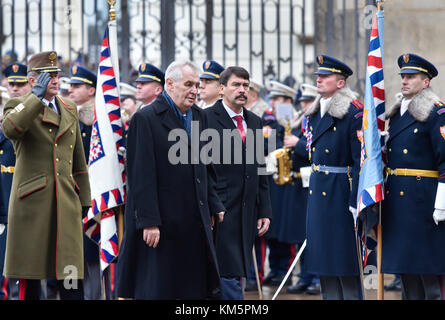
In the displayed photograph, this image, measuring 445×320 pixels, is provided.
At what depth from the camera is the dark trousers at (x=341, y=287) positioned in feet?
23.7

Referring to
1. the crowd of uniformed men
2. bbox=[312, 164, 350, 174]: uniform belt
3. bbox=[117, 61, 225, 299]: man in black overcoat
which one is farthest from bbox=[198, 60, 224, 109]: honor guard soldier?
bbox=[117, 61, 225, 299]: man in black overcoat

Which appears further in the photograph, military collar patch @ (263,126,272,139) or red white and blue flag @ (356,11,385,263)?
military collar patch @ (263,126,272,139)

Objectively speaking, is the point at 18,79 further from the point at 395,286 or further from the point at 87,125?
the point at 395,286

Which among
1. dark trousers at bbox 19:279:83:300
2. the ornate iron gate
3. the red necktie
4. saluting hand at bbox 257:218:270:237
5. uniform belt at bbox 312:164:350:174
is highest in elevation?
the ornate iron gate

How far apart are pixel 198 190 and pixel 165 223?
0.30m

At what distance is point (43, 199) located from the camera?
248 inches

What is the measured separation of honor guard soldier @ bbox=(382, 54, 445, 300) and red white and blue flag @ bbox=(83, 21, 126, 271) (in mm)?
2263

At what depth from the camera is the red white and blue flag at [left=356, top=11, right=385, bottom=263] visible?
22.4 feet

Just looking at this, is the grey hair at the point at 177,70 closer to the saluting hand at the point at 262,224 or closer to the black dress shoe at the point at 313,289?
the saluting hand at the point at 262,224

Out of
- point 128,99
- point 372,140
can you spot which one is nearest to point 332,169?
point 372,140

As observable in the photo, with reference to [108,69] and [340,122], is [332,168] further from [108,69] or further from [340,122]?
[108,69]

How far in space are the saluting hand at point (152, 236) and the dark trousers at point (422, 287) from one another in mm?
2308

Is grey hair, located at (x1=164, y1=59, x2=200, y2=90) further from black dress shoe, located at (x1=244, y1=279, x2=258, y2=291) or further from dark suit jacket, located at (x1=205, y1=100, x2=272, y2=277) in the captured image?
black dress shoe, located at (x1=244, y1=279, x2=258, y2=291)

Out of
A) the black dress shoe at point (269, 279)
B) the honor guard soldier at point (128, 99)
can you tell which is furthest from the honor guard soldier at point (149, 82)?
the black dress shoe at point (269, 279)
